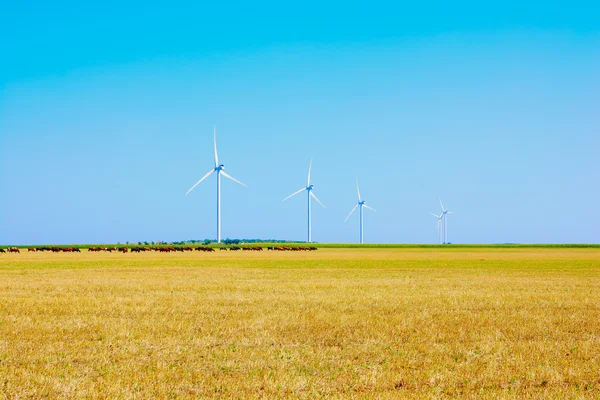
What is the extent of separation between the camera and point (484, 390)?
1097cm

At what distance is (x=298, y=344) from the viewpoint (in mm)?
15258

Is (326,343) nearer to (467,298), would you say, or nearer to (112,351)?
(112,351)

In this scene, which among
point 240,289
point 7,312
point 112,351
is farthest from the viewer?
point 240,289

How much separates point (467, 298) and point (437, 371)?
14109 mm

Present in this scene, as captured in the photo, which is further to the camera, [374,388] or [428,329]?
[428,329]

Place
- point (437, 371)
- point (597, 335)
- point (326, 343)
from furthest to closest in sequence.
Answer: point (597, 335)
point (326, 343)
point (437, 371)

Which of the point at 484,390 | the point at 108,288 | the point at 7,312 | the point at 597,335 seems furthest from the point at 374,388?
the point at 108,288

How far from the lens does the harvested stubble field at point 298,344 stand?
11180 millimetres

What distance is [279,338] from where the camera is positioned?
1600 cm

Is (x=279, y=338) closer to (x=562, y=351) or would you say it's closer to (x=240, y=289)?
(x=562, y=351)

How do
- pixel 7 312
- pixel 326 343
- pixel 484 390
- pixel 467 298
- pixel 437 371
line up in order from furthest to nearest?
pixel 467 298 < pixel 7 312 < pixel 326 343 < pixel 437 371 < pixel 484 390

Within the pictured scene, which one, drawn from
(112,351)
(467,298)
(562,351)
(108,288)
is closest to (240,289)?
(108,288)

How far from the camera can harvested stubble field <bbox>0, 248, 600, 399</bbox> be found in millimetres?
11180

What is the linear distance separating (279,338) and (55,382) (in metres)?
6.07
